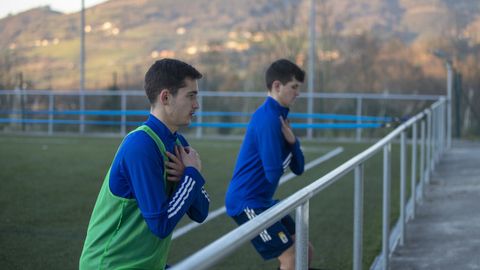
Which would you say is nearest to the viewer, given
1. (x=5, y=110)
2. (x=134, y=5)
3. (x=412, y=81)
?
(x=5, y=110)

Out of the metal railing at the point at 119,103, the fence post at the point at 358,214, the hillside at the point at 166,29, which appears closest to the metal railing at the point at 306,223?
the fence post at the point at 358,214

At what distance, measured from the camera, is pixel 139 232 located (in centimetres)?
349

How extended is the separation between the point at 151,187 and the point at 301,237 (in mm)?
594

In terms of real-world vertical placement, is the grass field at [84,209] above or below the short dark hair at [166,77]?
below

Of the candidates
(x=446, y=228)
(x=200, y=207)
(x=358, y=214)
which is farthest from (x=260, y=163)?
(x=446, y=228)

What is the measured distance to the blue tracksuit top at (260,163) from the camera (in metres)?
5.40

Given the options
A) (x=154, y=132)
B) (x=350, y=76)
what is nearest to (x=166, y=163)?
(x=154, y=132)

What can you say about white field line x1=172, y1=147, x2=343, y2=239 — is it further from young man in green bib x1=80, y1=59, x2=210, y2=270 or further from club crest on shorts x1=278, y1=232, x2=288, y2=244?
young man in green bib x1=80, y1=59, x2=210, y2=270

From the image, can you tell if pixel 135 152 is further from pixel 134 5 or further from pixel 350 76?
pixel 134 5

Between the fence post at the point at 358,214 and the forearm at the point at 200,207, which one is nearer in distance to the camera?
the forearm at the point at 200,207

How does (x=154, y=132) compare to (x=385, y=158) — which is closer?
(x=154, y=132)

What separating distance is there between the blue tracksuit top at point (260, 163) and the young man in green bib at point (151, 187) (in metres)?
1.77

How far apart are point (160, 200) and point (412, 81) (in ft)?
111

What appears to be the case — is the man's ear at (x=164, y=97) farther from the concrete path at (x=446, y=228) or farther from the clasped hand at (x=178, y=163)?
the concrete path at (x=446, y=228)
